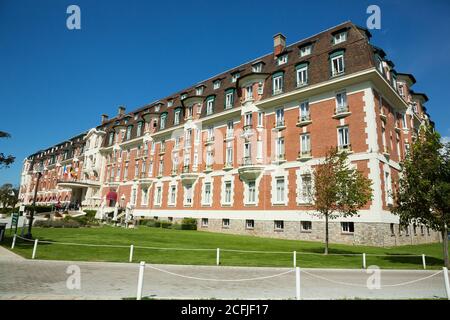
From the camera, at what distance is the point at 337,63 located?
80.4 ft

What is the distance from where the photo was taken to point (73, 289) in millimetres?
7742

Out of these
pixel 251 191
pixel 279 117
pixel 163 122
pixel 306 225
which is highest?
pixel 163 122

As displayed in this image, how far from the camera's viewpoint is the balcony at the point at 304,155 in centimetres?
2528

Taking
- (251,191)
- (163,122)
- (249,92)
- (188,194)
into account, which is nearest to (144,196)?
(188,194)

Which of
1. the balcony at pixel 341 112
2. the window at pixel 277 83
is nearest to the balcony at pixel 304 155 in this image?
the balcony at pixel 341 112

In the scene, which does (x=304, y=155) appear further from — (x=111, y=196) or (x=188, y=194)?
(x=111, y=196)

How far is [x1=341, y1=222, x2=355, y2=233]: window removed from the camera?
2193cm

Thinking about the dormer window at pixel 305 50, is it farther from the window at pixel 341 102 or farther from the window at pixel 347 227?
the window at pixel 347 227

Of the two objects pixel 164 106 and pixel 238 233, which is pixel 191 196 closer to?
pixel 238 233

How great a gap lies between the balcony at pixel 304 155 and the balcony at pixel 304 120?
8.06ft

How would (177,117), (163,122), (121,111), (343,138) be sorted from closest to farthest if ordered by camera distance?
(343,138) → (177,117) → (163,122) → (121,111)

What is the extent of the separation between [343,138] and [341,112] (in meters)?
2.14

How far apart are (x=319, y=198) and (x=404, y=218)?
14.6ft

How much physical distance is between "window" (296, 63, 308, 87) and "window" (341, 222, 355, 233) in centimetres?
1250
